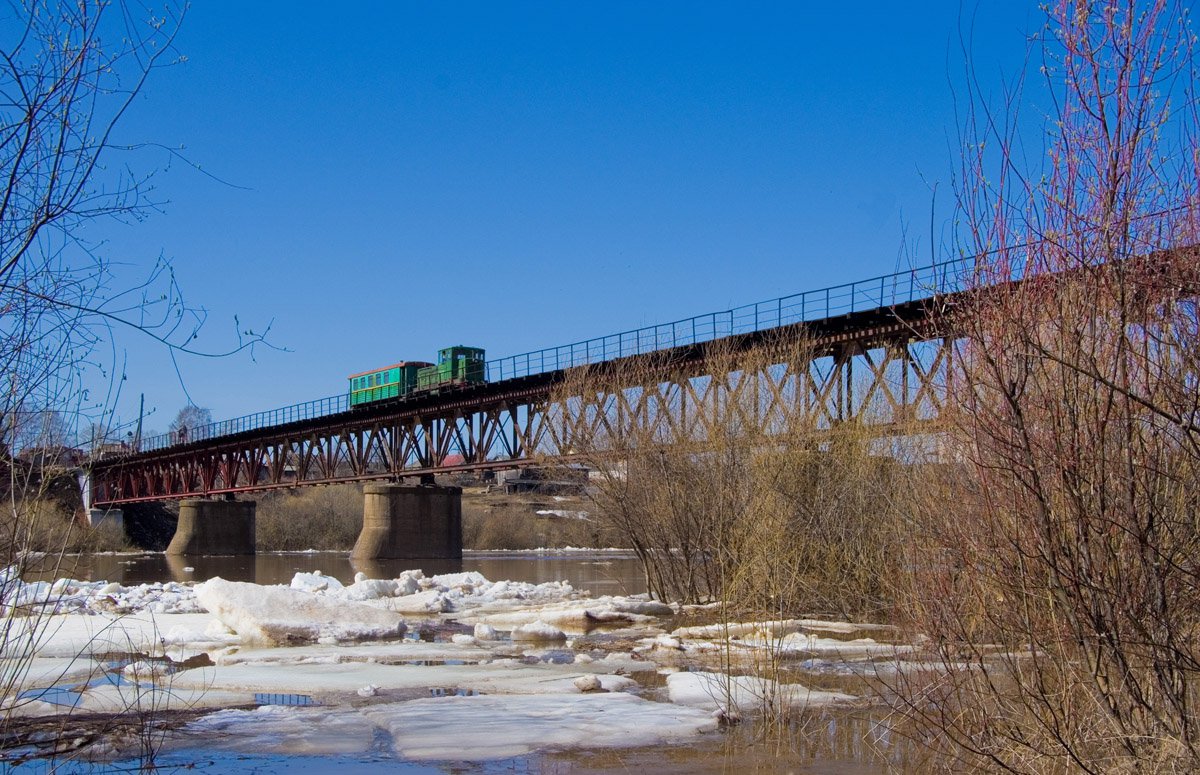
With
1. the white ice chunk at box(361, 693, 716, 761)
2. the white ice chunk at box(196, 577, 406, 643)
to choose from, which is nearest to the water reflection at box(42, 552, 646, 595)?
the white ice chunk at box(196, 577, 406, 643)

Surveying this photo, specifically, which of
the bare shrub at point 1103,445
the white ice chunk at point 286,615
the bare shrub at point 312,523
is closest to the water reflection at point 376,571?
the white ice chunk at point 286,615

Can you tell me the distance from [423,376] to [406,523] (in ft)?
29.4

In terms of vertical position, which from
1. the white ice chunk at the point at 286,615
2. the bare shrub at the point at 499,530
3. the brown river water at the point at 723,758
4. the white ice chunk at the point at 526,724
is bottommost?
the brown river water at the point at 723,758

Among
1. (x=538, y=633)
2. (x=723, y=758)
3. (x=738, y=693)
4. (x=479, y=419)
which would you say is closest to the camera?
(x=723, y=758)

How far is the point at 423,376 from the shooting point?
60312 mm

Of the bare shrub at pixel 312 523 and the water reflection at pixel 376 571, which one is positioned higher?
the bare shrub at pixel 312 523

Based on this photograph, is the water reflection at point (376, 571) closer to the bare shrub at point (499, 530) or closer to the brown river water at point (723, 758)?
the bare shrub at point (499, 530)

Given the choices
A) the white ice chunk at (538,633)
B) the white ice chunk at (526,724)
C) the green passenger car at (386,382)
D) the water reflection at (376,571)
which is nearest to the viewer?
the white ice chunk at (526,724)

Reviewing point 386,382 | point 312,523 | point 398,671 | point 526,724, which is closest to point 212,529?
point 312,523

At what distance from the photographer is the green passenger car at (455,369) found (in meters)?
56.0

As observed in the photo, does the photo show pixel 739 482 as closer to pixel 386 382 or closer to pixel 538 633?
pixel 538 633

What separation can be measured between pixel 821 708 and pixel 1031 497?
5614 millimetres

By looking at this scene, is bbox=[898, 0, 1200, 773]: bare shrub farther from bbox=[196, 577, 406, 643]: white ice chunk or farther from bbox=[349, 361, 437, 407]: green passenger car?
bbox=[349, 361, 437, 407]: green passenger car

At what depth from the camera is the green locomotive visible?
56.1 metres
